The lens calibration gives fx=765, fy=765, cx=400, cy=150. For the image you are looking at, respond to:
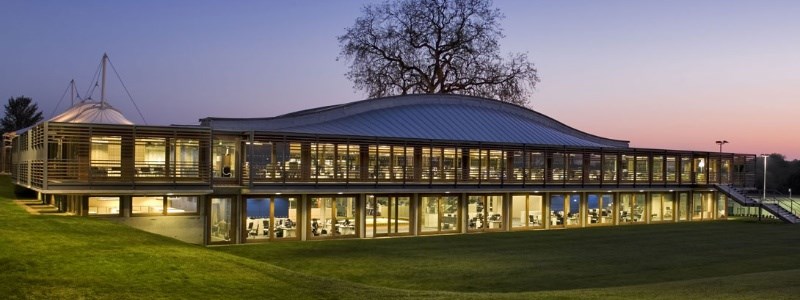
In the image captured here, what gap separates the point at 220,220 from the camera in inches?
1294

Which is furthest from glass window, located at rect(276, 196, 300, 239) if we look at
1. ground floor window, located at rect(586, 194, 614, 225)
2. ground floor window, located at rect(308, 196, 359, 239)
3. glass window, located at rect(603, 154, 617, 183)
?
glass window, located at rect(603, 154, 617, 183)

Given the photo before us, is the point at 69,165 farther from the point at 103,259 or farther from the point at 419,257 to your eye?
the point at 419,257

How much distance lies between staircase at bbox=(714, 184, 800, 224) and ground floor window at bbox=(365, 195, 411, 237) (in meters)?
26.0

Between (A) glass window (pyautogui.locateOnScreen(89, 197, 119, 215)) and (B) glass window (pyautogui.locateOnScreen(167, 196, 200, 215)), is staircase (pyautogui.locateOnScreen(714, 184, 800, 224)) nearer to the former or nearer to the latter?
(B) glass window (pyautogui.locateOnScreen(167, 196, 200, 215))

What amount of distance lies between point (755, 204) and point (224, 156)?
Result: 3636 centimetres

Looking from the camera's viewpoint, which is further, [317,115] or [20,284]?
[317,115]

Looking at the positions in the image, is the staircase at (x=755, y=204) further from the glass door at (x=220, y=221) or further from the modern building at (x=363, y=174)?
the glass door at (x=220, y=221)

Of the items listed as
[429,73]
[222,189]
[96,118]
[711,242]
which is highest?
[429,73]

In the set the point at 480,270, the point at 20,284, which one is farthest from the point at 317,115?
the point at 20,284

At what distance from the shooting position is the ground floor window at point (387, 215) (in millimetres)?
37250

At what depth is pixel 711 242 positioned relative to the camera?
120 ft

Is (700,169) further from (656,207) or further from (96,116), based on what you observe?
(96,116)

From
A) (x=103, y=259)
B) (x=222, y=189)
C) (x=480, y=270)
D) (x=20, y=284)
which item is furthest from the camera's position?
(x=222, y=189)

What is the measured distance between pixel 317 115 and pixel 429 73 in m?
29.2
